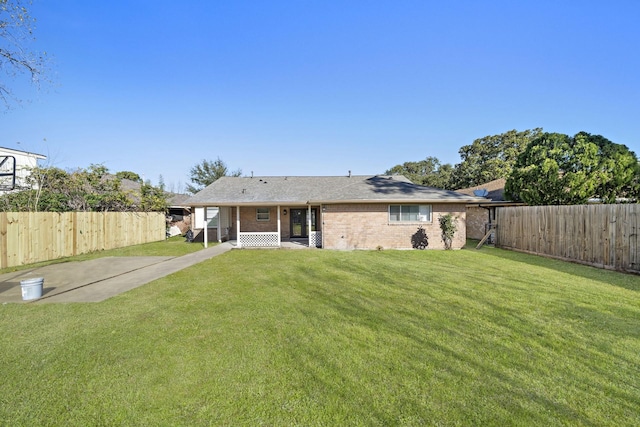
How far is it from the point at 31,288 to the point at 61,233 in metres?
7.80

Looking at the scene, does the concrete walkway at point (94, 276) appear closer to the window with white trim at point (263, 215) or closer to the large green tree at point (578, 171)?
the window with white trim at point (263, 215)

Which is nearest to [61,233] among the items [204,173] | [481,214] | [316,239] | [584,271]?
[316,239]

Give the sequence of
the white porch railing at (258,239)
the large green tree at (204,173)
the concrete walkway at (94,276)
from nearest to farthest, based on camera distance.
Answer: the concrete walkway at (94,276) → the white porch railing at (258,239) → the large green tree at (204,173)

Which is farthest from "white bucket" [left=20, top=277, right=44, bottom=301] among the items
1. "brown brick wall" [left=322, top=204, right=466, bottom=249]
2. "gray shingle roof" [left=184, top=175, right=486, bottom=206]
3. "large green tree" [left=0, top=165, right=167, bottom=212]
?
"brown brick wall" [left=322, top=204, right=466, bottom=249]

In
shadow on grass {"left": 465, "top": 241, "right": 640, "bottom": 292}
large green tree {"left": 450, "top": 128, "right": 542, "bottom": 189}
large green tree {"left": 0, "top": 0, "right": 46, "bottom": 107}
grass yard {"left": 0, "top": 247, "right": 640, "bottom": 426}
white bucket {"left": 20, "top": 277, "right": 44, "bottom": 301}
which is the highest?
large green tree {"left": 450, "top": 128, "right": 542, "bottom": 189}

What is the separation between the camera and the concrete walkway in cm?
642

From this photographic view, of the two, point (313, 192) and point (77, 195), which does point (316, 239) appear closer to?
point (313, 192)

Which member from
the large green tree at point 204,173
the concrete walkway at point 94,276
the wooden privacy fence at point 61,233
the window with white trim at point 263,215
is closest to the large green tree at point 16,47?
the concrete walkway at point 94,276

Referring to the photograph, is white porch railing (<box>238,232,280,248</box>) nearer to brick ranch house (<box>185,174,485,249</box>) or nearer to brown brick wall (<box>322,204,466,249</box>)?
brick ranch house (<box>185,174,485,249</box>)

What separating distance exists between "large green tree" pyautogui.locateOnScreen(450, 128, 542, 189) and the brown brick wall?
23134 millimetres

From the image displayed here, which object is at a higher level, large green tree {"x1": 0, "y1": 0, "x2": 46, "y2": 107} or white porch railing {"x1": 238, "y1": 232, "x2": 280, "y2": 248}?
large green tree {"x1": 0, "y1": 0, "x2": 46, "y2": 107}

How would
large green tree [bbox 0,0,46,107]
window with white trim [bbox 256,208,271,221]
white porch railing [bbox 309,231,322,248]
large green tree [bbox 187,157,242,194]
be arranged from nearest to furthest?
large green tree [bbox 0,0,46,107], white porch railing [bbox 309,231,322,248], window with white trim [bbox 256,208,271,221], large green tree [bbox 187,157,242,194]

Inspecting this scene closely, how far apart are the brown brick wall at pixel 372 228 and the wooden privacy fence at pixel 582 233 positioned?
2.57m

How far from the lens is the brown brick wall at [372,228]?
14.1m
